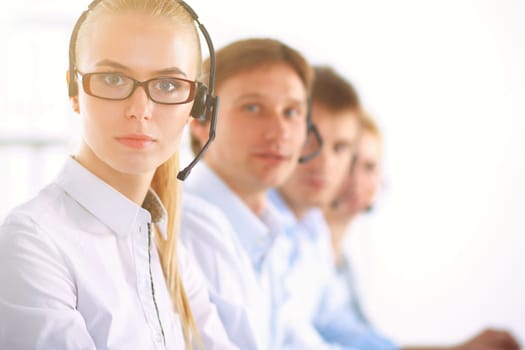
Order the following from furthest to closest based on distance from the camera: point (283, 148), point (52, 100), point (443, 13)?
point (443, 13) → point (283, 148) → point (52, 100)

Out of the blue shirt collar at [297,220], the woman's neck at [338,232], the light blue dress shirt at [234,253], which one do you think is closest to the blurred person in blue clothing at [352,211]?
the woman's neck at [338,232]

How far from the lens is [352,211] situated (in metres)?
1.50

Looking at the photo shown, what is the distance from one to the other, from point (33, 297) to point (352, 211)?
1.10 m

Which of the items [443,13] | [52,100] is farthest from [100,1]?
[443,13]

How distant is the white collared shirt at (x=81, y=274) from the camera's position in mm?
473

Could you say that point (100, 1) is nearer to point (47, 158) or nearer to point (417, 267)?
point (47, 158)

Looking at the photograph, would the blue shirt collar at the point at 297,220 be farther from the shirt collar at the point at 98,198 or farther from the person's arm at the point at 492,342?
the shirt collar at the point at 98,198

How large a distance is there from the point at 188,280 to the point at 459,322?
4.67 feet

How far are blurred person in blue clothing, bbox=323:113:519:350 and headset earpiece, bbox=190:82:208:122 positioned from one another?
86 cm

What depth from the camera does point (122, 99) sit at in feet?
1.67

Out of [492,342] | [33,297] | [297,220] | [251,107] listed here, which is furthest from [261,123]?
[492,342]

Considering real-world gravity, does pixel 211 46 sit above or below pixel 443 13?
below

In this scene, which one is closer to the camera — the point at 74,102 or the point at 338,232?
the point at 74,102

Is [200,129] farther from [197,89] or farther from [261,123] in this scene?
[197,89]
